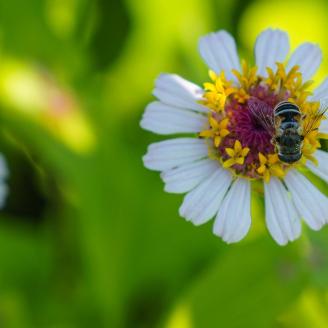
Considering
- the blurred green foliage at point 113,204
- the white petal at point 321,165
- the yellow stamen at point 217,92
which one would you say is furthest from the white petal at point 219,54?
the blurred green foliage at point 113,204

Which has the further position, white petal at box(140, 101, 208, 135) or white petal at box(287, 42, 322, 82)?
white petal at box(287, 42, 322, 82)

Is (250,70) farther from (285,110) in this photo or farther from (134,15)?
(134,15)

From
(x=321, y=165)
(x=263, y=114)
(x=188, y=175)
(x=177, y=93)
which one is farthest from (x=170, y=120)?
(x=321, y=165)

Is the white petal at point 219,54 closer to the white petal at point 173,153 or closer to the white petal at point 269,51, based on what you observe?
the white petal at point 269,51

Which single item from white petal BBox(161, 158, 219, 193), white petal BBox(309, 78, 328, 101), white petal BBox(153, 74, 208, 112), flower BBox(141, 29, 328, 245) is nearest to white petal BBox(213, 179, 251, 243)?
flower BBox(141, 29, 328, 245)

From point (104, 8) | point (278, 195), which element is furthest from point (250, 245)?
point (104, 8)

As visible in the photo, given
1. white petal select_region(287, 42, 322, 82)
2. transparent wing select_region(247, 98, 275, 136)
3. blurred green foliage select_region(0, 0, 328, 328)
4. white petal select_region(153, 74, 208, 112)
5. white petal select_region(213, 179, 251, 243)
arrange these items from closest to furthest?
white petal select_region(213, 179, 251, 243)
transparent wing select_region(247, 98, 275, 136)
white petal select_region(153, 74, 208, 112)
white petal select_region(287, 42, 322, 82)
blurred green foliage select_region(0, 0, 328, 328)

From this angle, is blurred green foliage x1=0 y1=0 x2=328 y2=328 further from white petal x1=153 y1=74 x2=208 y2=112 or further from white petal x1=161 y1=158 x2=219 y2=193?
white petal x1=153 y1=74 x2=208 y2=112
